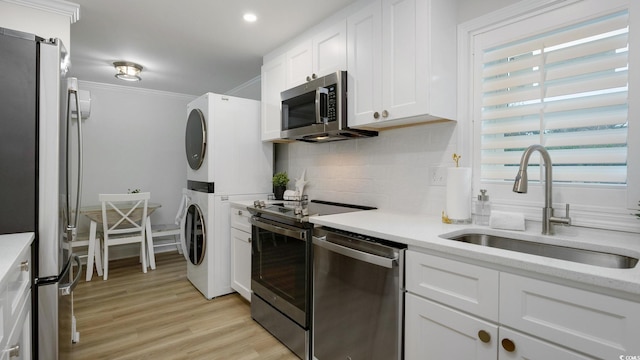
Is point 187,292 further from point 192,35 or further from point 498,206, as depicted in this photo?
point 498,206

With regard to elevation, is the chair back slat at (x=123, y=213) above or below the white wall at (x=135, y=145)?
below

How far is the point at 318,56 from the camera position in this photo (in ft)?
7.86

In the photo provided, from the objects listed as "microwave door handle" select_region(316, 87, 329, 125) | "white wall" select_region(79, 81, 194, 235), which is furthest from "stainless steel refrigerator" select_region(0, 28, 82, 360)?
"white wall" select_region(79, 81, 194, 235)

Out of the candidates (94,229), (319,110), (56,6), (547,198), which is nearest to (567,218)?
(547,198)

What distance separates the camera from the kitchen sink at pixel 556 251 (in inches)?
47.0

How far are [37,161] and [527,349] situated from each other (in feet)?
6.99

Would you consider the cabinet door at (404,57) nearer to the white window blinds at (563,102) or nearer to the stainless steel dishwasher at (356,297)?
the white window blinds at (563,102)

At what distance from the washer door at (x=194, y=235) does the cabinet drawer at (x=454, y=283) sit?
2.17 meters

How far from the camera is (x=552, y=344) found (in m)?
0.97

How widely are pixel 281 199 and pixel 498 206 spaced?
195 cm

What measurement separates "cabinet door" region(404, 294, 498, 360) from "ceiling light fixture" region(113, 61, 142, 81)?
3.71m

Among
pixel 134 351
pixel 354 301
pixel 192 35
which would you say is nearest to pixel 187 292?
pixel 134 351

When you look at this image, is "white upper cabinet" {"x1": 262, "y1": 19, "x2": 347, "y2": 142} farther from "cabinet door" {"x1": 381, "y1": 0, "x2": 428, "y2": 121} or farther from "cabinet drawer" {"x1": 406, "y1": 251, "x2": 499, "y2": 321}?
"cabinet drawer" {"x1": 406, "y1": 251, "x2": 499, "y2": 321}

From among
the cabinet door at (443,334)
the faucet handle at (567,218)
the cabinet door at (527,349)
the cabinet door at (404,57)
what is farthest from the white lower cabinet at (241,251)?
the faucet handle at (567,218)
